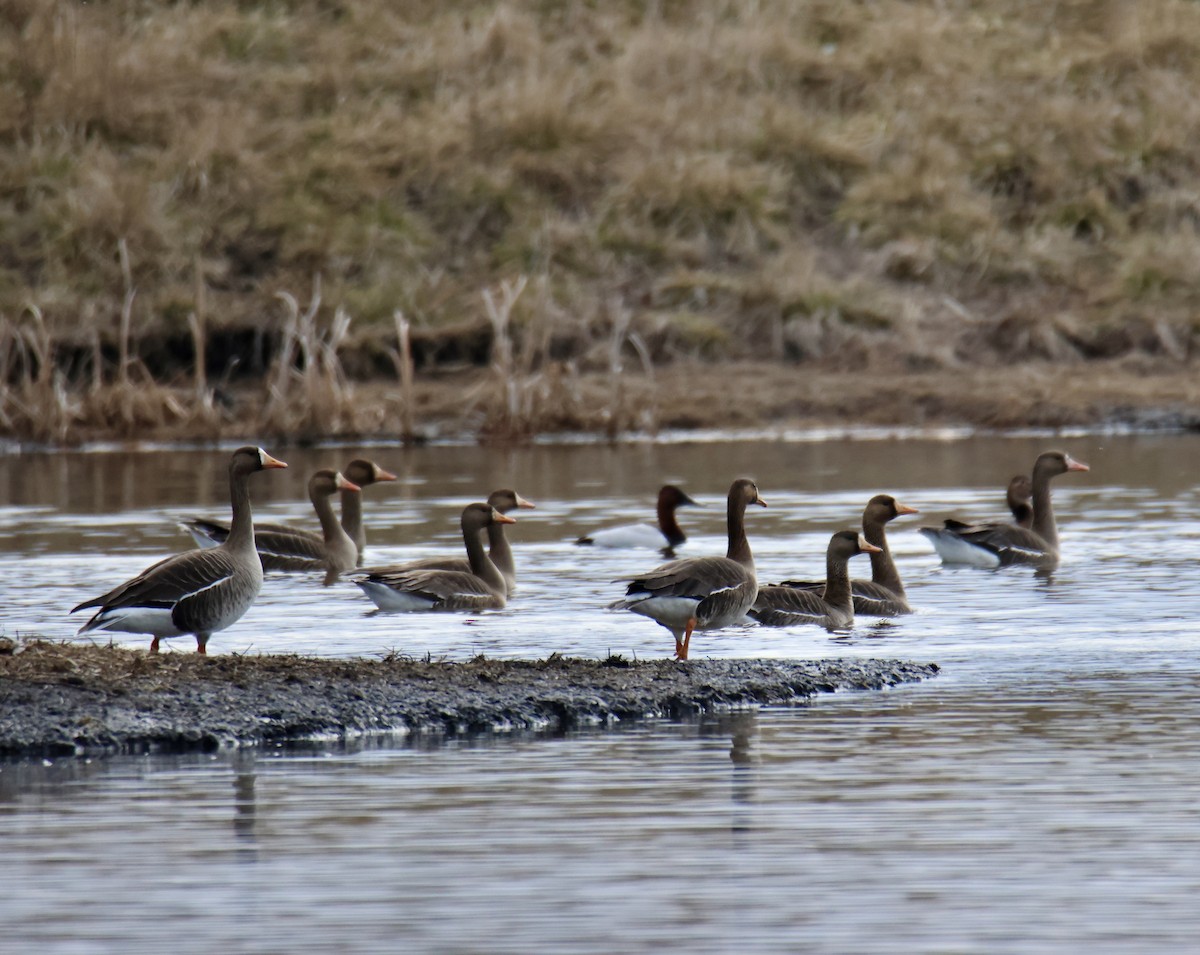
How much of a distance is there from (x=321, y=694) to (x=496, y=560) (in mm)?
6015

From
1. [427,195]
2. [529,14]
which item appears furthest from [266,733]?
[529,14]

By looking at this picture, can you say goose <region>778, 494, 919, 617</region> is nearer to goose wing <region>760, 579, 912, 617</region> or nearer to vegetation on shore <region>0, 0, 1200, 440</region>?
goose wing <region>760, 579, 912, 617</region>

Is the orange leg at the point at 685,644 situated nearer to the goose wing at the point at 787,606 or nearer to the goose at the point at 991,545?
the goose wing at the point at 787,606

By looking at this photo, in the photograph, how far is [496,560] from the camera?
655 inches

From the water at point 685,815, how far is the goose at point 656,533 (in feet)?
12.3

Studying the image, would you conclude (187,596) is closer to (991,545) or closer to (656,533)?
(991,545)

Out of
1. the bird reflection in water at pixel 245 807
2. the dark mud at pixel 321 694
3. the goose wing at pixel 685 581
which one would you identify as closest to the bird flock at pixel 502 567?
the goose wing at pixel 685 581

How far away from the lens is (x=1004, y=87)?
43.4 meters

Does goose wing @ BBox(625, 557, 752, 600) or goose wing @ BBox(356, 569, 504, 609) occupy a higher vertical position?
goose wing @ BBox(625, 557, 752, 600)

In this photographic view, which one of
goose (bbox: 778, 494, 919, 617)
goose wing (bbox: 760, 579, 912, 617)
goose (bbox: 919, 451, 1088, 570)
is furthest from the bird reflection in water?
goose (bbox: 919, 451, 1088, 570)

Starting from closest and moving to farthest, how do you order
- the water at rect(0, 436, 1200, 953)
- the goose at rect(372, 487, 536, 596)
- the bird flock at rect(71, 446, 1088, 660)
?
the water at rect(0, 436, 1200, 953)
the bird flock at rect(71, 446, 1088, 660)
the goose at rect(372, 487, 536, 596)

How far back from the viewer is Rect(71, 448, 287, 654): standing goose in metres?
11.6

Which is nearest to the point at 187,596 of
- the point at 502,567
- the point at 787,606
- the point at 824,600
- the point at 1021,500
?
the point at 787,606

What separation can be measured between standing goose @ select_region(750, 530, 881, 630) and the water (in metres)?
0.21
